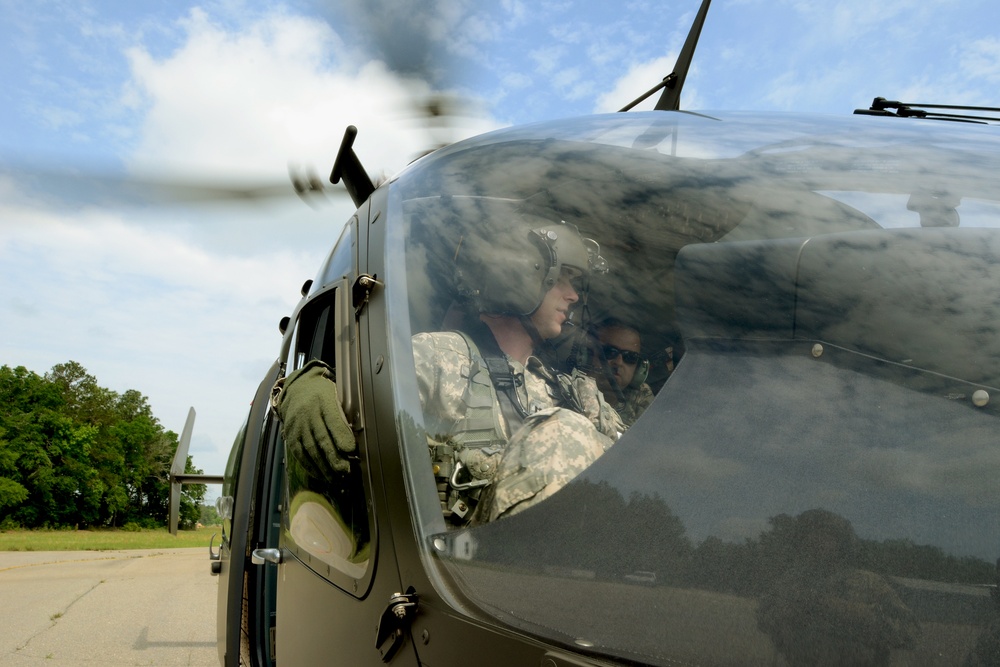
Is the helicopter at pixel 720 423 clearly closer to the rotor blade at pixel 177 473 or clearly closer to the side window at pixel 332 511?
the side window at pixel 332 511

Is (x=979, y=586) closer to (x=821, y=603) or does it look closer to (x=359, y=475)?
(x=821, y=603)

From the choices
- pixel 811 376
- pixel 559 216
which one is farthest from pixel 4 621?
pixel 811 376

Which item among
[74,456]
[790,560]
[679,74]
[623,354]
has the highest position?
[74,456]

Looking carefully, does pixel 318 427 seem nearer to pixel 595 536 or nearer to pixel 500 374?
pixel 500 374

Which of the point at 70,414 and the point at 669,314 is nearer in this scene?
the point at 669,314

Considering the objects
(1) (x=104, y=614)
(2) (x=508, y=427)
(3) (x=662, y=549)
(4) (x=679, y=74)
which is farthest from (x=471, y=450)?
(1) (x=104, y=614)

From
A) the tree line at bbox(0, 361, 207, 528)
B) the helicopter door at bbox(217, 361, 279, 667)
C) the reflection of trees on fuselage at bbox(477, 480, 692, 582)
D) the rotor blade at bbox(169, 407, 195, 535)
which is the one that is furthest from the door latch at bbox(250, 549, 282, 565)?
the tree line at bbox(0, 361, 207, 528)

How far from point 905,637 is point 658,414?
51 cm

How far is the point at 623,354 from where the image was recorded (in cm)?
161

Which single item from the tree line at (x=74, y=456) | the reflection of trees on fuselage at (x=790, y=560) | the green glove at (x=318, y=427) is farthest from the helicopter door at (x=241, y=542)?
the tree line at (x=74, y=456)

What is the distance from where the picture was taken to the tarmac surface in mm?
7070

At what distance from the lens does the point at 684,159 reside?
1.90 metres

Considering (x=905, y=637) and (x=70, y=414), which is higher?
(x=70, y=414)

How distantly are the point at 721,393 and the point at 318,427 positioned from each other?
0.99m
